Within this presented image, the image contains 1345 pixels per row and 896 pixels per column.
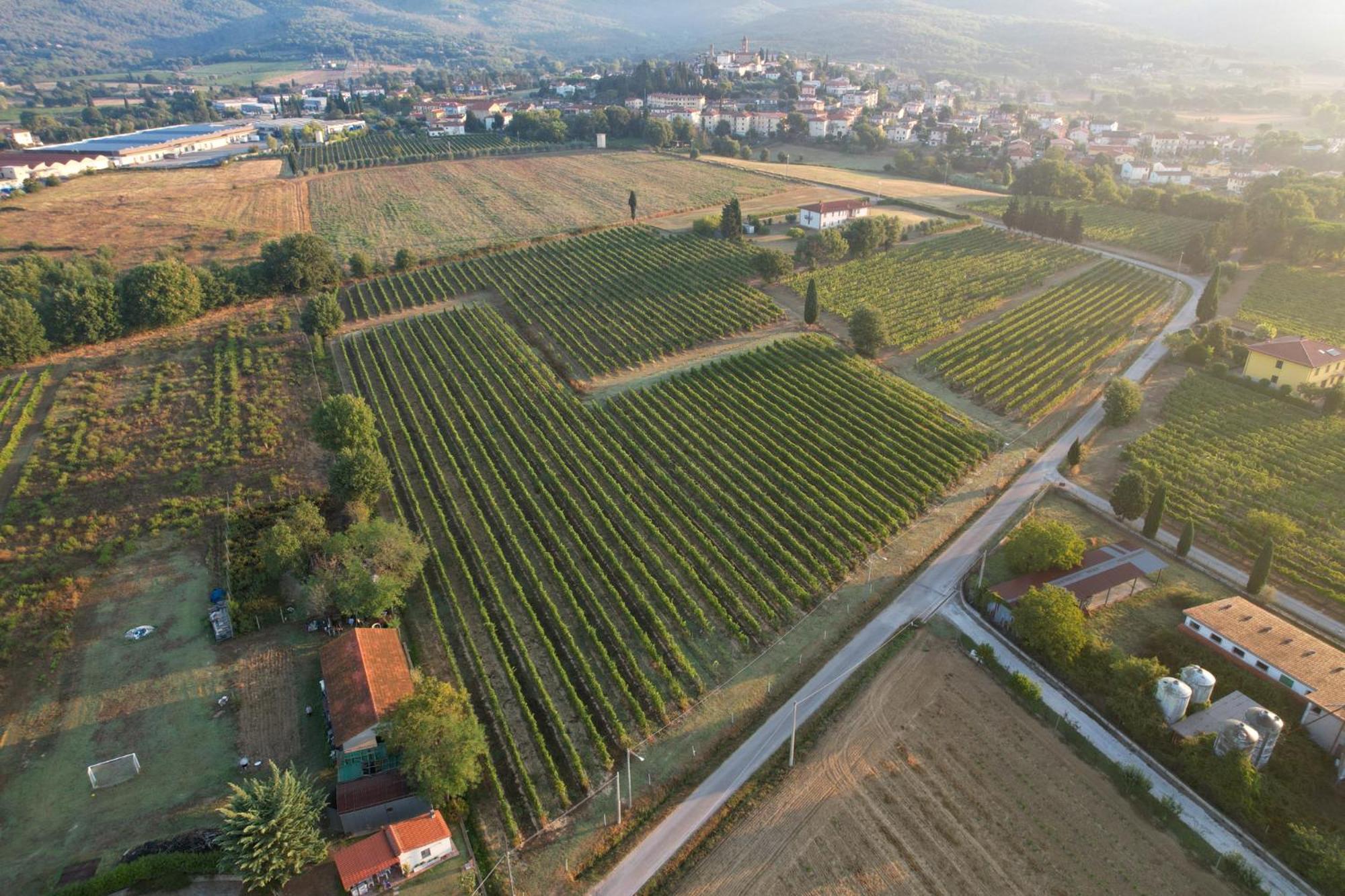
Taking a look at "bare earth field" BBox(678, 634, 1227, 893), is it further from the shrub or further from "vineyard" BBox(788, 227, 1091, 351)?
"vineyard" BBox(788, 227, 1091, 351)

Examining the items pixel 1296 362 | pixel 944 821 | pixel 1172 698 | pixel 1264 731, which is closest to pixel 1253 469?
pixel 1296 362

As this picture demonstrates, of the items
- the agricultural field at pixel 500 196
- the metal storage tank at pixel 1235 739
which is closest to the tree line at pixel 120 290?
the agricultural field at pixel 500 196

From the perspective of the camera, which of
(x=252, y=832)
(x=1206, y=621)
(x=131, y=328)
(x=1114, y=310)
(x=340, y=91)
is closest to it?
(x=252, y=832)

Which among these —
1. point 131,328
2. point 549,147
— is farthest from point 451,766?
point 549,147

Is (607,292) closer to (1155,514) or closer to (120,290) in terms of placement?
(120,290)

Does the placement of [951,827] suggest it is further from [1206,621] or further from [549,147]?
[549,147]

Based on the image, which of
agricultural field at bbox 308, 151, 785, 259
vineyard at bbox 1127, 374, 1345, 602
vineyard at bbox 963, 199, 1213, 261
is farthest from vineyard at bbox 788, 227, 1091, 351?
agricultural field at bbox 308, 151, 785, 259

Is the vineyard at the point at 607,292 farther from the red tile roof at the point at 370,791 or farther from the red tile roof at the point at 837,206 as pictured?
the red tile roof at the point at 370,791
